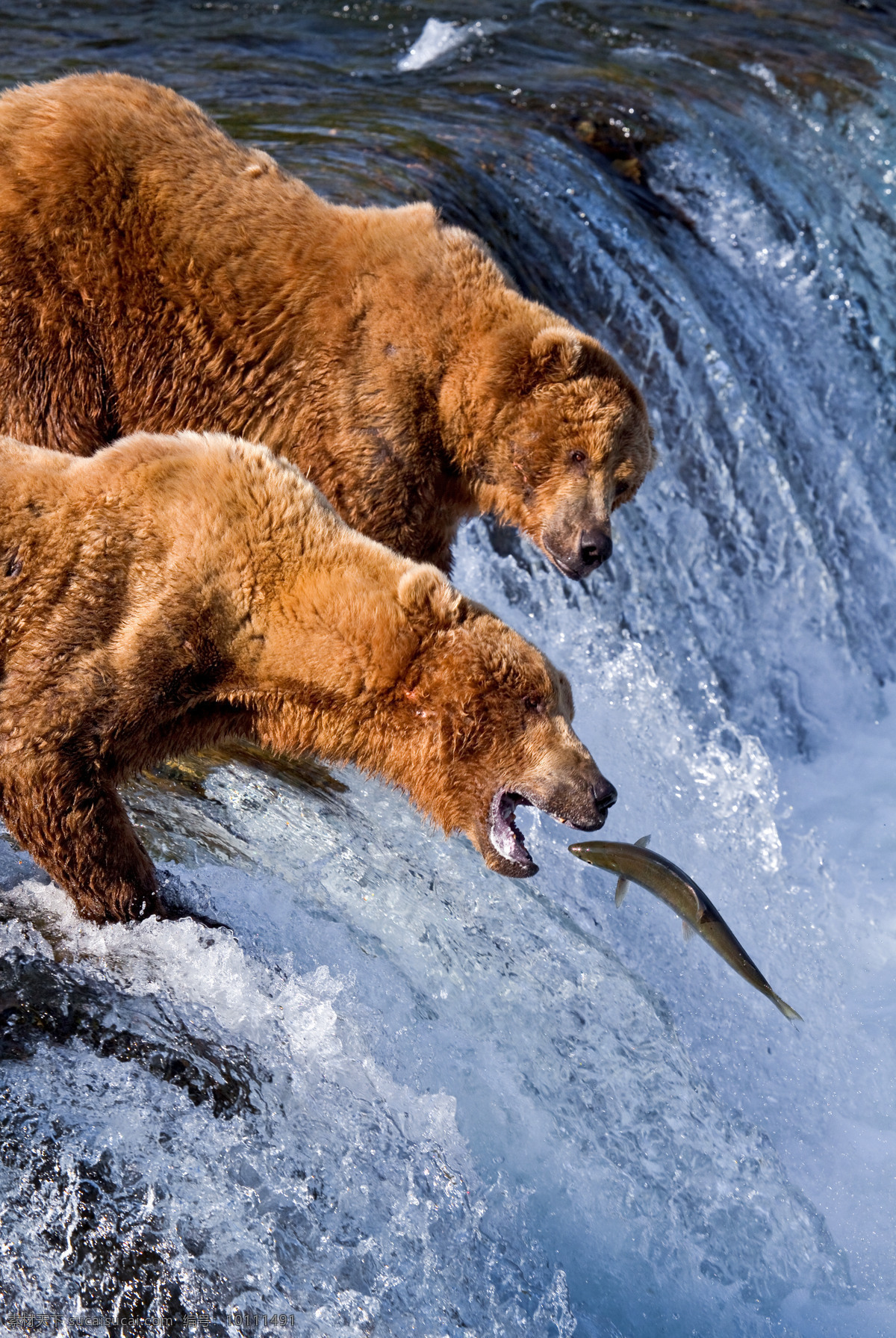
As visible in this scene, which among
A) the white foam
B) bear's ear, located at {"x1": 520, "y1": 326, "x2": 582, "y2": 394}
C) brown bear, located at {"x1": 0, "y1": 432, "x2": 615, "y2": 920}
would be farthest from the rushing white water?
bear's ear, located at {"x1": 520, "y1": 326, "x2": 582, "y2": 394}

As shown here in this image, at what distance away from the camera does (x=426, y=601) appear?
13.7ft

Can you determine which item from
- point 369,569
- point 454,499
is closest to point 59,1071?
point 369,569

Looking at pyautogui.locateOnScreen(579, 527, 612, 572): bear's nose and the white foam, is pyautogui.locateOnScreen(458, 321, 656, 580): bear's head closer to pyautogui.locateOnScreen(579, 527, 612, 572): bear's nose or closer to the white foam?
pyautogui.locateOnScreen(579, 527, 612, 572): bear's nose

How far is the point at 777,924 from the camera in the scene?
25.3ft

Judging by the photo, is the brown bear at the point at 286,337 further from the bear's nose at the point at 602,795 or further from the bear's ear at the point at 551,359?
the bear's nose at the point at 602,795

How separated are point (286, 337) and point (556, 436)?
3.69 ft

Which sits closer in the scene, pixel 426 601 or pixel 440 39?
pixel 426 601

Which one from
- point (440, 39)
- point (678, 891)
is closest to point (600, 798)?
point (678, 891)

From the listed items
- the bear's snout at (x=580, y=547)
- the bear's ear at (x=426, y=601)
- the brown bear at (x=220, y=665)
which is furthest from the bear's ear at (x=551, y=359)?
the bear's ear at (x=426, y=601)

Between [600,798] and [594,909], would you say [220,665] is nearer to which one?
[600,798]

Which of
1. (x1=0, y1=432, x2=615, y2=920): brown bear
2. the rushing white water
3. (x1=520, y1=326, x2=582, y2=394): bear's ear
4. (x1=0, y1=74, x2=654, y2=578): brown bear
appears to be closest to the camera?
the rushing white water

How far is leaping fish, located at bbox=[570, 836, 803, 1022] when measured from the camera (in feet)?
16.1

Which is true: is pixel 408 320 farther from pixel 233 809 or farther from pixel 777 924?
pixel 777 924

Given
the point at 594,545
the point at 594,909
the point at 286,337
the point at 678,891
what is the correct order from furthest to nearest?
the point at 594,909
the point at 594,545
the point at 286,337
the point at 678,891
